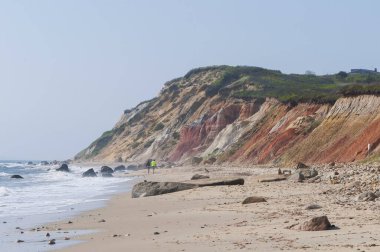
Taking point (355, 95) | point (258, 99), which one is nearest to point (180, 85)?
point (258, 99)

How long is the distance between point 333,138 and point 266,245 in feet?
122

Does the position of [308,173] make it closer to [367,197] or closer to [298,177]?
[298,177]

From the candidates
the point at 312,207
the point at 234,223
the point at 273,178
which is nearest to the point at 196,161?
the point at 273,178

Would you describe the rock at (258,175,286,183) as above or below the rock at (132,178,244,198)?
above

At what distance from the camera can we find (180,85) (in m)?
129

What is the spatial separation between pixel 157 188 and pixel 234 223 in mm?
13289

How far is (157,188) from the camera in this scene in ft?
94.7

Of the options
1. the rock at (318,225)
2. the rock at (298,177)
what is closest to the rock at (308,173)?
the rock at (298,177)

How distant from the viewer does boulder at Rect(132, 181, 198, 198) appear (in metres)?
28.8

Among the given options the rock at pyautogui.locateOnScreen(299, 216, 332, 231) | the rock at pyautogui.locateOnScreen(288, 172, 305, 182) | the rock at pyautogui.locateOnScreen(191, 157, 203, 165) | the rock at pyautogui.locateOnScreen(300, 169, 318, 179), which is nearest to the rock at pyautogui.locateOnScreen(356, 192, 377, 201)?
the rock at pyautogui.locateOnScreen(299, 216, 332, 231)

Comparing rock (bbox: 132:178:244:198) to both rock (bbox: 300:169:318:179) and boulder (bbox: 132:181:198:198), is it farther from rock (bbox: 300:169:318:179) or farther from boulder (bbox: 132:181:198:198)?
rock (bbox: 300:169:318:179)

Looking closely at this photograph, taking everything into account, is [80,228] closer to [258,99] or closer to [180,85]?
[258,99]

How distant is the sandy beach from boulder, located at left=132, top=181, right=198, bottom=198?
2841 millimetres

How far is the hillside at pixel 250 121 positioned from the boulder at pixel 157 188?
13.5 metres
